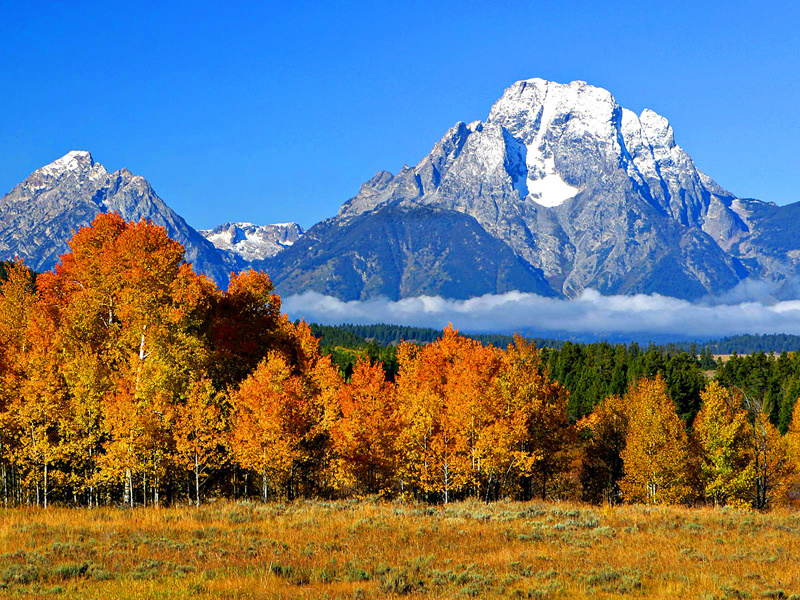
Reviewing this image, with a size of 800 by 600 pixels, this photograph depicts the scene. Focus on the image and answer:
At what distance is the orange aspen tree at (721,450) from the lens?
68812 millimetres

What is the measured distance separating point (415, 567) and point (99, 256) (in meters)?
30.6

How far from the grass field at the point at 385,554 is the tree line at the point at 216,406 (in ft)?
21.2

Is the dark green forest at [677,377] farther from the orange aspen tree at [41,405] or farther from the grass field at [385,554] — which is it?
the grass field at [385,554]

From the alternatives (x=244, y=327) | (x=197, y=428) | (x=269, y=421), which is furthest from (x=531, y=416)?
(x=197, y=428)

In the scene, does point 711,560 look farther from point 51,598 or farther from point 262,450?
point 262,450

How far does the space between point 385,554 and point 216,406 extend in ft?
79.4

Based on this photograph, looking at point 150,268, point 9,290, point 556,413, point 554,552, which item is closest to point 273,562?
point 554,552

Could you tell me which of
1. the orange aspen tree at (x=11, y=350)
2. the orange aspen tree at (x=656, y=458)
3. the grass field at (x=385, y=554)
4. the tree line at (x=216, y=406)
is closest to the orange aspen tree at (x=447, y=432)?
the tree line at (x=216, y=406)

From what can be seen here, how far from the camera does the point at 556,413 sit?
5428cm

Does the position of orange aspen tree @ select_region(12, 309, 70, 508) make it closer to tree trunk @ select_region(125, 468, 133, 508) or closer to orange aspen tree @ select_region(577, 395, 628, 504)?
tree trunk @ select_region(125, 468, 133, 508)

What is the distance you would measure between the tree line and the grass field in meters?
6.46

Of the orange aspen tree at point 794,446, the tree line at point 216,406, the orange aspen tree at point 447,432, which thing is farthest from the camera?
the orange aspen tree at point 794,446

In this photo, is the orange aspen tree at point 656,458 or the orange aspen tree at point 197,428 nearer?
the orange aspen tree at point 197,428

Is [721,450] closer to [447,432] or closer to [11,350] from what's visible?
[447,432]
